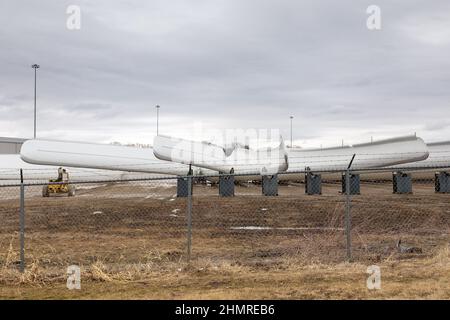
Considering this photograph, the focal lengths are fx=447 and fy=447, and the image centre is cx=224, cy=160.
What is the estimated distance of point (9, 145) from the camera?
7188 cm

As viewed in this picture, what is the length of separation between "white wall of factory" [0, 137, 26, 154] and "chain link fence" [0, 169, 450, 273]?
49912 mm

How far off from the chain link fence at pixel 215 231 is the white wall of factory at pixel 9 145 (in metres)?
49.9

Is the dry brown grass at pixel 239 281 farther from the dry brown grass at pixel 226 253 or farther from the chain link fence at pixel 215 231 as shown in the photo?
the chain link fence at pixel 215 231

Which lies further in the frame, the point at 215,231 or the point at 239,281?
the point at 215,231

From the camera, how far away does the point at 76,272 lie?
8.82 m

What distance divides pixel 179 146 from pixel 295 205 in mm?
8847

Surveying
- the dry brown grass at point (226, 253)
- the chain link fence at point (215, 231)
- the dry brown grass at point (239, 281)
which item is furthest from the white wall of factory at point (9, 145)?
the dry brown grass at point (239, 281)

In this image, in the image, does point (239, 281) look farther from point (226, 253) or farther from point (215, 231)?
point (215, 231)

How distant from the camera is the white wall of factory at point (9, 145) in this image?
230 ft

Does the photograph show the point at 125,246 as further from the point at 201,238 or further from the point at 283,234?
the point at 283,234

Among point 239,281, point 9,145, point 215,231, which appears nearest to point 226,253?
point 239,281

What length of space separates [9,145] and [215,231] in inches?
2612

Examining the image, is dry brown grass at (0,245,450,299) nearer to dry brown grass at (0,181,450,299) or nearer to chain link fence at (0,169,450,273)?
dry brown grass at (0,181,450,299)
